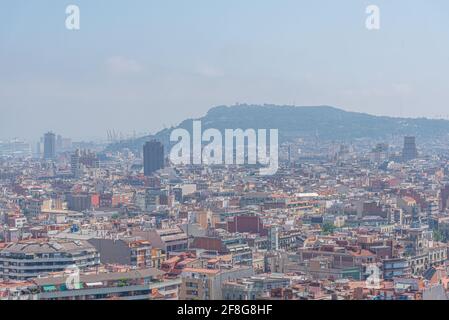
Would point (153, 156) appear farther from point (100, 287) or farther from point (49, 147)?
point (100, 287)

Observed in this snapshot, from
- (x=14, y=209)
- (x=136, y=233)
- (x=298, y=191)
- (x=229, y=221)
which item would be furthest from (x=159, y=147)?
(x=136, y=233)

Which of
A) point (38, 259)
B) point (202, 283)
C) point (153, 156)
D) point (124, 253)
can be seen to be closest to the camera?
point (202, 283)

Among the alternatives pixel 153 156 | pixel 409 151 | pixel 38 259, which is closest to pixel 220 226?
pixel 38 259

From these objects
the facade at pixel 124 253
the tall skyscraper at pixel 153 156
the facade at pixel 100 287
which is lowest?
the facade at pixel 124 253

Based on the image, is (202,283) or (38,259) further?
(38,259)

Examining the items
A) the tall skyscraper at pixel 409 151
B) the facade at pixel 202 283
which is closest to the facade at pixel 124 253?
the facade at pixel 202 283

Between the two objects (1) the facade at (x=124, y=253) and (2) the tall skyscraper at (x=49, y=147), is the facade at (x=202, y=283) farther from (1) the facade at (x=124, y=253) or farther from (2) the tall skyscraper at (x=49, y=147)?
(2) the tall skyscraper at (x=49, y=147)

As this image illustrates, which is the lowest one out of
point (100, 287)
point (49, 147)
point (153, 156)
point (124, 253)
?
point (124, 253)
